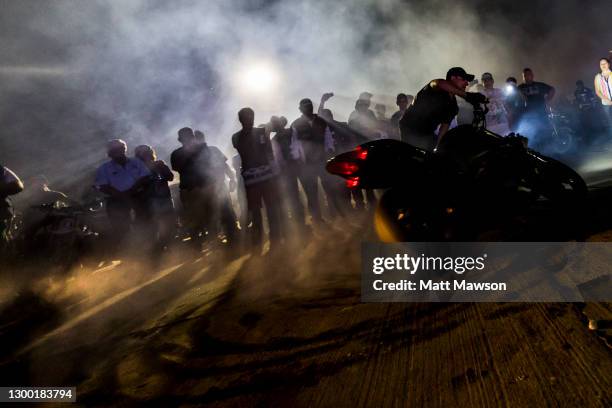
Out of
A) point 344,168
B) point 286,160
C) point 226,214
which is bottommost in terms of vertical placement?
point 226,214

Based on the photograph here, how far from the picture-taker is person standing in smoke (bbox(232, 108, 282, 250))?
590 centimetres

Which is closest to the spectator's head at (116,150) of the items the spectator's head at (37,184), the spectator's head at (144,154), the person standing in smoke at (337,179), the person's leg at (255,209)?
the spectator's head at (144,154)

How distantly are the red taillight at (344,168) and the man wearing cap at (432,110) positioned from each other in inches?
49.4

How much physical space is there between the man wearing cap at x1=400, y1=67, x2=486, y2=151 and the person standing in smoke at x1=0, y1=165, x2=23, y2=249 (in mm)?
5179

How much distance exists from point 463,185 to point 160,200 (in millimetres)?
5247

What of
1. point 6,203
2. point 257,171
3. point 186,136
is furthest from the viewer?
point 186,136

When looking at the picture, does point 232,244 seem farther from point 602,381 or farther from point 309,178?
point 602,381

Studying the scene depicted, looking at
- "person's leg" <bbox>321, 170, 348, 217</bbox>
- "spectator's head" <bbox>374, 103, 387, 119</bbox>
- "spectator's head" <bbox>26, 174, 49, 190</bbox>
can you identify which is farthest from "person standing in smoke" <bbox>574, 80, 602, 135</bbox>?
"spectator's head" <bbox>26, 174, 49, 190</bbox>

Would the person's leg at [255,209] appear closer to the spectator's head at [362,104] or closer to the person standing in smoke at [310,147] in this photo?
the person standing in smoke at [310,147]

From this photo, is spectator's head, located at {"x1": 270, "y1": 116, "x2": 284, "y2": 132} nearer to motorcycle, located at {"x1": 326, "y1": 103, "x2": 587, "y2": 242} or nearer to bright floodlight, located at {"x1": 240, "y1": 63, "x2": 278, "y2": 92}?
motorcycle, located at {"x1": 326, "y1": 103, "x2": 587, "y2": 242}

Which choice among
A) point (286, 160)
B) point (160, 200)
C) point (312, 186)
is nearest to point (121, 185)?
point (160, 200)

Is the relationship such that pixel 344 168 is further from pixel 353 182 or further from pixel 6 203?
pixel 6 203

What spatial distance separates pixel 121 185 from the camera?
6.07 meters

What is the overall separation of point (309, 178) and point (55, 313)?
440cm
